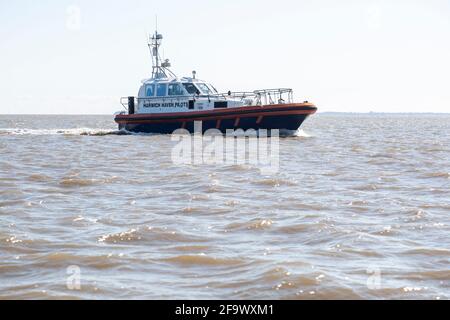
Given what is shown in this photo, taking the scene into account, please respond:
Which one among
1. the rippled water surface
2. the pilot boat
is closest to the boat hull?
the pilot boat

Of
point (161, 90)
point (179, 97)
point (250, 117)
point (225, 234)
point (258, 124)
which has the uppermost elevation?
point (161, 90)

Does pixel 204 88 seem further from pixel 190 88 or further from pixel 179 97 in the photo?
pixel 179 97

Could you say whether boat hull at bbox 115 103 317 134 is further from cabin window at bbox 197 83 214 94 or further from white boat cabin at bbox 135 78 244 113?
cabin window at bbox 197 83 214 94

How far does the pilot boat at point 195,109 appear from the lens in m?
24.8

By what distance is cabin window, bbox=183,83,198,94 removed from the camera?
27141mm

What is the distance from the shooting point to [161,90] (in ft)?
91.7

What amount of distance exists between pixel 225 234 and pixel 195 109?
19.4 m

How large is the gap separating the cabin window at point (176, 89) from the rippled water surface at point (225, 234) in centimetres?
1382

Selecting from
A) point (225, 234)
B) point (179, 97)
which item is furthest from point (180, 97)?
point (225, 234)

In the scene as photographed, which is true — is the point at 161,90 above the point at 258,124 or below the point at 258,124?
above

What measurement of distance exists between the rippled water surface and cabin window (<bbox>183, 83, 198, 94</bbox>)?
1371 centimetres

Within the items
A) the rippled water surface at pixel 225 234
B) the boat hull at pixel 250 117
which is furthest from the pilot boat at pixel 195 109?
the rippled water surface at pixel 225 234

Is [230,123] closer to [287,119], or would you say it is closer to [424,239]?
[287,119]
